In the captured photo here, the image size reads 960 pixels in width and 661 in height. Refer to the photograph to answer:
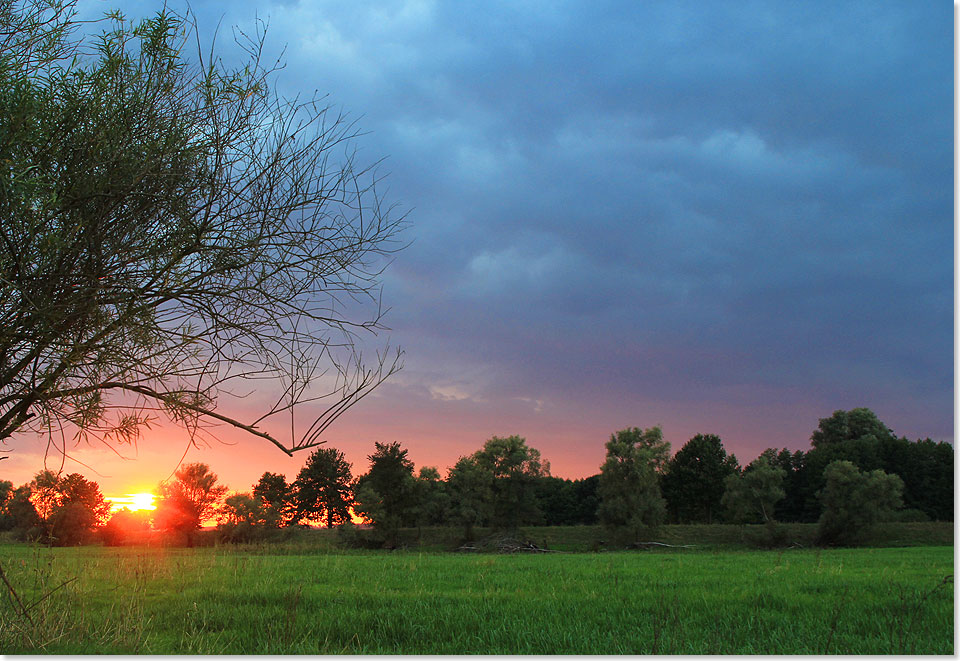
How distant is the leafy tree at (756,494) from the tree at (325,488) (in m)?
29.7

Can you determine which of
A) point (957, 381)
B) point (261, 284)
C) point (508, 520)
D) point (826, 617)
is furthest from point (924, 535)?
point (261, 284)

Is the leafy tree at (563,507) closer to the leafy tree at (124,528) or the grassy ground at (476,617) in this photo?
the leafy tree at (124,528)

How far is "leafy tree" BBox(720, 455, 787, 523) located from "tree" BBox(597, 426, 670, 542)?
6059 millimetres

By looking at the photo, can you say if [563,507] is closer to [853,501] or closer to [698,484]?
[698,484]

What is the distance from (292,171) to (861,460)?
6715 cm

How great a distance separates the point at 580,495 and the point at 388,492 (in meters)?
23.6

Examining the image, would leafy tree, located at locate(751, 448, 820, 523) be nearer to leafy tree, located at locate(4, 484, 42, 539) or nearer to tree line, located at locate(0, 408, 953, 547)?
tree line, located at locate(0, 408, 953, 547)

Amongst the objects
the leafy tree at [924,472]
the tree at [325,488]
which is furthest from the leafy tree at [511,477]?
the leafy tree at [924,472]

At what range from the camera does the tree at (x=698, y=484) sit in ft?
214

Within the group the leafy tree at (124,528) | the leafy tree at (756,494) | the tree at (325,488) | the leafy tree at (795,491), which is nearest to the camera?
the leafy tree at (124,528)

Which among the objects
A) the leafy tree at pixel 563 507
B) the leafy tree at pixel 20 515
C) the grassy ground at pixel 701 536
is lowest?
the grassy ground at pixel 701 536

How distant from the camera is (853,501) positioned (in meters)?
42.9

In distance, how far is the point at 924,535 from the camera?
46500 millimetres

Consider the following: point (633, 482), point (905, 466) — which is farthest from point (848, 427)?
point (633, 482)
